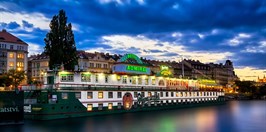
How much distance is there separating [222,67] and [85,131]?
167 m

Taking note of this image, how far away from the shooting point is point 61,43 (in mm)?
63906

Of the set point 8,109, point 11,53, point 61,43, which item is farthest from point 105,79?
point 11,53

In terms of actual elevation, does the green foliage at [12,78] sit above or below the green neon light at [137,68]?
below

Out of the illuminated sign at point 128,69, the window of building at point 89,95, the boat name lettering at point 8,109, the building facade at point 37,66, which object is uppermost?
the building facade at point 37,66

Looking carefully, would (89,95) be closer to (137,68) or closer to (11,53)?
(137,68)

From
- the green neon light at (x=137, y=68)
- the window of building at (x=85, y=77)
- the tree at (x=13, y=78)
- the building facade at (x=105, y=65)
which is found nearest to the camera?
the window of building at (x=85, y=77)

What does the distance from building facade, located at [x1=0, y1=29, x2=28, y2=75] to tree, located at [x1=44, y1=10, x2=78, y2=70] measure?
40204 millimetres

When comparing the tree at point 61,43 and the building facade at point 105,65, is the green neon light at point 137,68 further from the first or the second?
the tree at point 61,43

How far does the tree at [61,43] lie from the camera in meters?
63.3

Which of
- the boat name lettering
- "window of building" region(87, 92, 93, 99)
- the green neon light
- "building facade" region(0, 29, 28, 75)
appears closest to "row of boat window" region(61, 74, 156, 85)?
the green neon light

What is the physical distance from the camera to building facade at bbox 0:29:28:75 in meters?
98.6

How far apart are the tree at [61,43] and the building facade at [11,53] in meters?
40.2

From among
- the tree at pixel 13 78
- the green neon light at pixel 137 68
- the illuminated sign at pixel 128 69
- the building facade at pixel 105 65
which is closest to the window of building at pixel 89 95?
Answer: the building facade at pixel 105 65

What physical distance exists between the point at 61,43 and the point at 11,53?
43.4 meters
